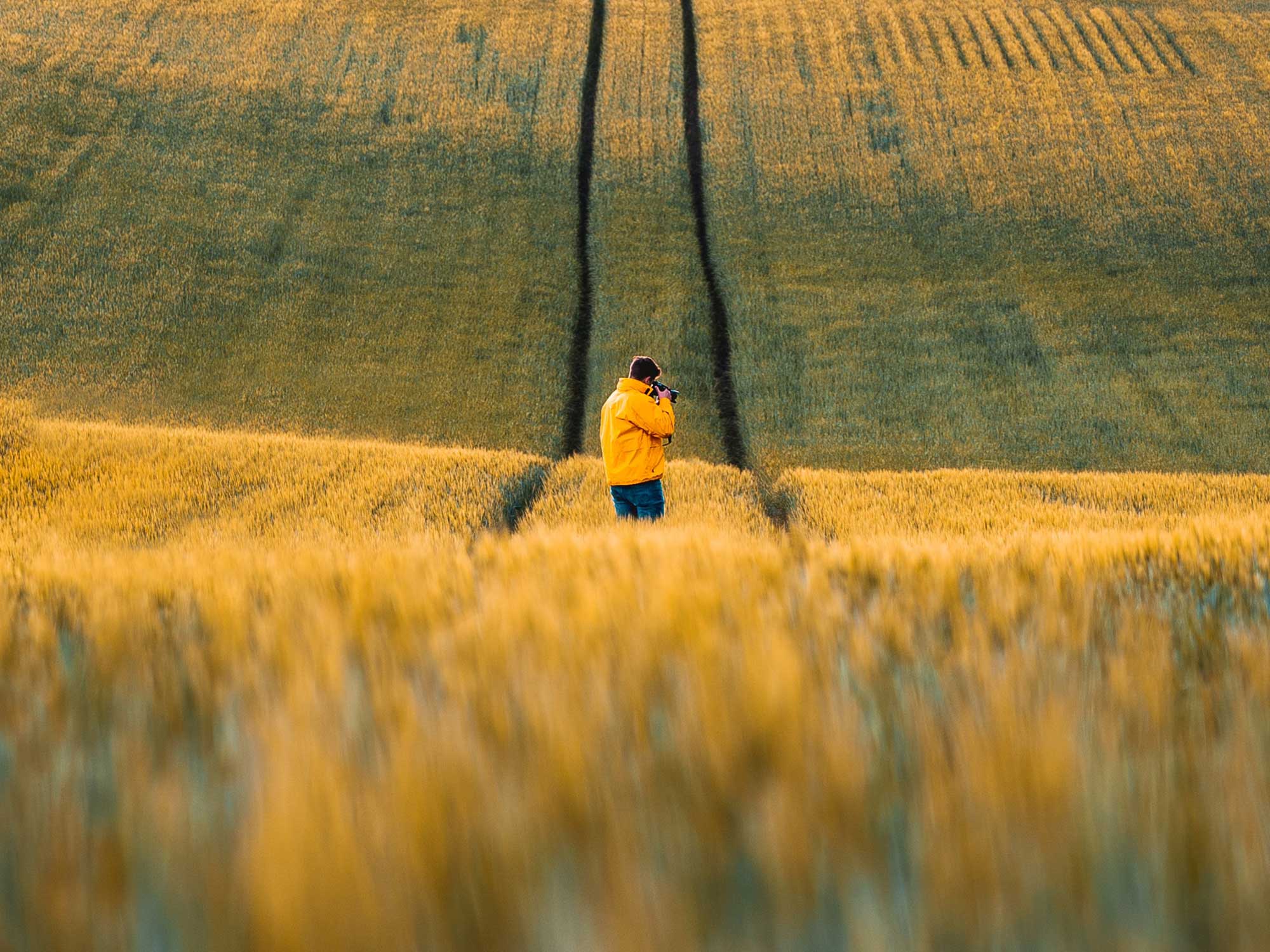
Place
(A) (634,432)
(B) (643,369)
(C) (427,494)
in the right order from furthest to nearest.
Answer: (C) (427,494), (A) (634,432), (B) (643,369)

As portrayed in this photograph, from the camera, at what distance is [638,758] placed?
904mm

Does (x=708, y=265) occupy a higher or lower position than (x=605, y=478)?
lower

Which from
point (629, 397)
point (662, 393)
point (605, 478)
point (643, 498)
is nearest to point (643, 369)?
point (629, 397)

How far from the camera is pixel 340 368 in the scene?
74.0ft

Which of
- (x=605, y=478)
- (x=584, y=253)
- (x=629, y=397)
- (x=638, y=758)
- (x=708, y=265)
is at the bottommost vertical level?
(x=708, y=265)

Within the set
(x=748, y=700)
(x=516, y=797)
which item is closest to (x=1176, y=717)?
(x=748, y=700)

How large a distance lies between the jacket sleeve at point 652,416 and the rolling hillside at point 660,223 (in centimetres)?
1101

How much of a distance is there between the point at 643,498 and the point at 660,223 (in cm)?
2250

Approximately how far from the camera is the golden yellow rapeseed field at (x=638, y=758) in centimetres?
64

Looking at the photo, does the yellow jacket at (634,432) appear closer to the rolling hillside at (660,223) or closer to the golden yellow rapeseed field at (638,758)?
the golden yellow rapeseed field at (638,758)

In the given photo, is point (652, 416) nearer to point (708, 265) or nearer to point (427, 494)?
point (427, 494)

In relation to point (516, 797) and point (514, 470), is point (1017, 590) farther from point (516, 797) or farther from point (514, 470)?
point (514, 470)

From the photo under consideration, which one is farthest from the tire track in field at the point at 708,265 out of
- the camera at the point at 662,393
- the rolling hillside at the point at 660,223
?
the camera at the point at 662,393

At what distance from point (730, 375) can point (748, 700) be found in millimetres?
22728
